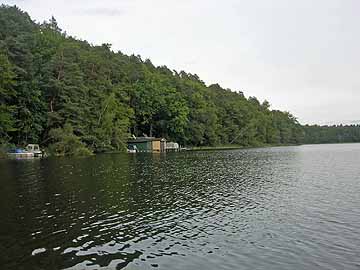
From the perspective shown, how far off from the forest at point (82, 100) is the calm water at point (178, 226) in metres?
41.2

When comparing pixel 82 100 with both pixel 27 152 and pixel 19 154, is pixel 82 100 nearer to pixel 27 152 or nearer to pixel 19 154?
pixel 27 152

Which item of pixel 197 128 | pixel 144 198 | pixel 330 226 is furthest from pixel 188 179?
pixel 197 128

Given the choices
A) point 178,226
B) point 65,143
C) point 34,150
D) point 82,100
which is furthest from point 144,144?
point 178,226

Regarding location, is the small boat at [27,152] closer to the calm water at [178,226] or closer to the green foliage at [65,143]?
the green foliage at [65,143]

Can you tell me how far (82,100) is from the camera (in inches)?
2931

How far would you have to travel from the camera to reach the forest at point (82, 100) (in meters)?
65.9

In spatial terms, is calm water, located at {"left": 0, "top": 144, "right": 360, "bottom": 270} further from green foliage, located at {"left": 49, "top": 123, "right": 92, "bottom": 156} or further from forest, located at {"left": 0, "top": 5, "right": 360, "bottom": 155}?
forest, located at {"left": 0, "top": 5, "right": 360, "bottom": 155}

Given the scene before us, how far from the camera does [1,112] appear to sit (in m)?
59.6

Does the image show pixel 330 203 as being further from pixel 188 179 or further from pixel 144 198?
pixel 188 179

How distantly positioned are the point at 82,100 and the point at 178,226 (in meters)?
63.2

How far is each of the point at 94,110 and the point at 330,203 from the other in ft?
218

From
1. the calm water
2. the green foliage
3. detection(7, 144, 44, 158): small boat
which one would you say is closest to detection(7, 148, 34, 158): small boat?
detection(7, 144, 44, 158): small boat

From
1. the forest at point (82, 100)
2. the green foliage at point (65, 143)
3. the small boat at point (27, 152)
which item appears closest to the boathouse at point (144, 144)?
Answer: the forest at point (82, 100)

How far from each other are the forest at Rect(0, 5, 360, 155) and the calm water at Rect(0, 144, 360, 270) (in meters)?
41.2
